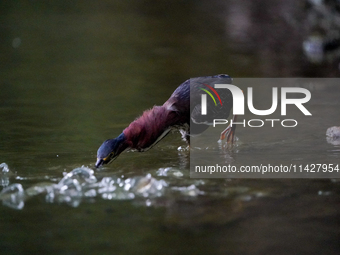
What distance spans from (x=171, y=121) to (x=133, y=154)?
626mm

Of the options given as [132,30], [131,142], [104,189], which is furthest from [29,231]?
[132,30]

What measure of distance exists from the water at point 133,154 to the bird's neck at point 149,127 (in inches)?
10.0

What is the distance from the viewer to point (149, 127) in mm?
5023

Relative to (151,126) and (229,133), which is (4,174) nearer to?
(151,126)

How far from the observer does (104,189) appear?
4.47m

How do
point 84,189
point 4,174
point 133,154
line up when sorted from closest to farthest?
point 84,189 < point 4,174 < point 133,154

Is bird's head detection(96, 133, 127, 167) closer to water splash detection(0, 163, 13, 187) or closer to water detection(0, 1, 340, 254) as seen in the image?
water detection(0, 1, 340, 254)

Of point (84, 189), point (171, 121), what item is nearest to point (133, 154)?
point (171, 121)

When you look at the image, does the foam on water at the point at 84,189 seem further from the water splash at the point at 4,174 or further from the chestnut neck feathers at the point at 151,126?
the chestnut neck feathers at the point at 151,126

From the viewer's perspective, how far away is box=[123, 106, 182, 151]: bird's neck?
4.90 m

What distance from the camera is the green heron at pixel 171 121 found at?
15.6 feet

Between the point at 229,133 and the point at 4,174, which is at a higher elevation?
the point at 229,133

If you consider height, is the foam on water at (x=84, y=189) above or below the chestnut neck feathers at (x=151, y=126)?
below

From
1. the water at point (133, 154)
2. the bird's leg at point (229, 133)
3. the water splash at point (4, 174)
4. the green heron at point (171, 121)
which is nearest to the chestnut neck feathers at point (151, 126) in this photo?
the green heron at point (171, 121)
